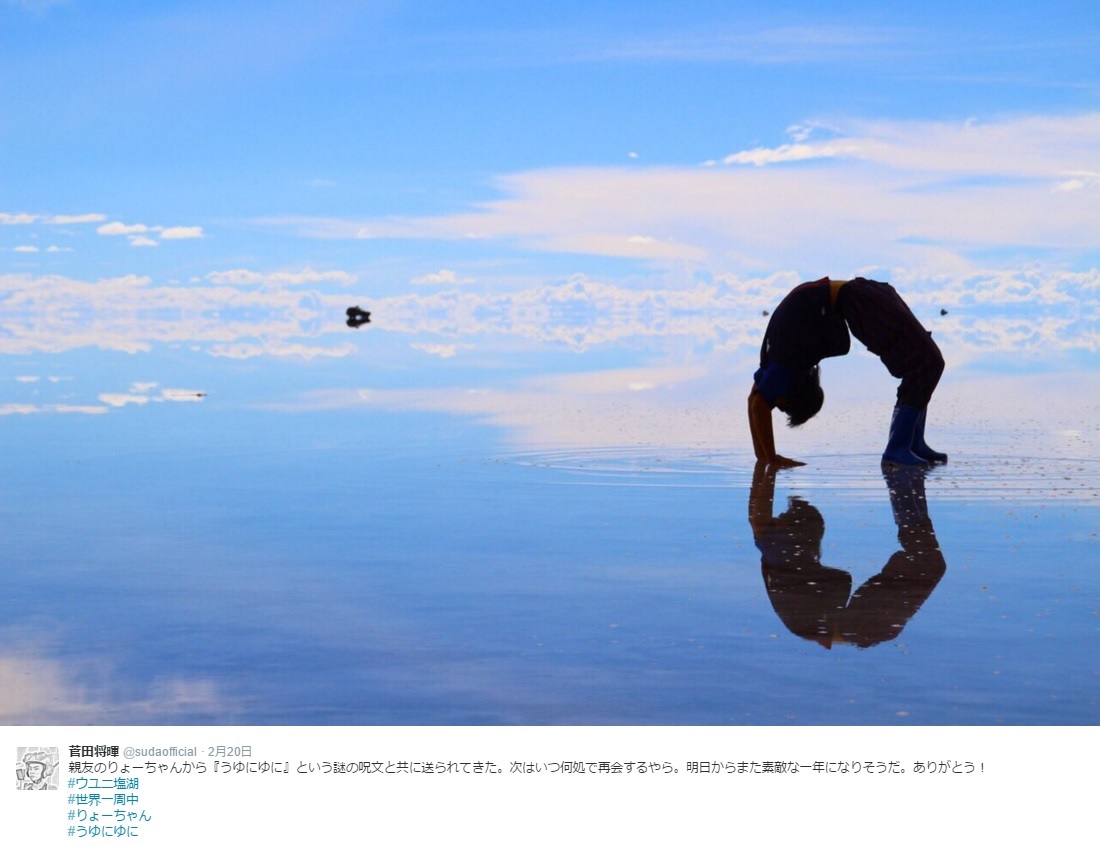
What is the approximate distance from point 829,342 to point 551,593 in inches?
296

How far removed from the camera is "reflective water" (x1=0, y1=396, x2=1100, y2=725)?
608cm

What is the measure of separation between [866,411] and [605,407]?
12.4 feet

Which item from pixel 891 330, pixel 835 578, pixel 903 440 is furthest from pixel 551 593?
pixel 891 330

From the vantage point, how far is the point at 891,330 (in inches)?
586

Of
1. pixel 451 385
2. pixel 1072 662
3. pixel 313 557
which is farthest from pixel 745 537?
pixel 451 385

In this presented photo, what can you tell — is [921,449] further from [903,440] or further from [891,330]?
[891,330]

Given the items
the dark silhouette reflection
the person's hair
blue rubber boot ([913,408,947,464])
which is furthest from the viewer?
the person's hair

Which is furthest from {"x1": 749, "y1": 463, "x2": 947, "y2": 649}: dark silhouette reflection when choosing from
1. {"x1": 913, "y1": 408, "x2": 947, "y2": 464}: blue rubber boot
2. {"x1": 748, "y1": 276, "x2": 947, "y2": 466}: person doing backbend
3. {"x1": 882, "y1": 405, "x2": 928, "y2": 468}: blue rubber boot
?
{"x1": 748, "y1": 276, "x2": 947, "y2": 466}: person doing backbend

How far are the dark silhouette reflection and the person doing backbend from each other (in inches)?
119

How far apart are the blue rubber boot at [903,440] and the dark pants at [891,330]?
310 millimetres

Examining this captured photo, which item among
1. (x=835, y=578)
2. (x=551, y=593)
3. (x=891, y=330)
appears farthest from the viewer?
(x=891, y=330)

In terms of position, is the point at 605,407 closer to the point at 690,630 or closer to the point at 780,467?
the point at 780,467
